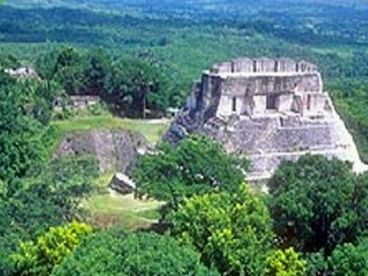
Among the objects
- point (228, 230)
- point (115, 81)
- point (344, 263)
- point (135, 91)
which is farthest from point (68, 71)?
point (344, 263)

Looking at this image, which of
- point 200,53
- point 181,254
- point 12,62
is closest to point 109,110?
point 12,62

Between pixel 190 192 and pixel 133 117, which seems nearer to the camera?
pixel 190 192

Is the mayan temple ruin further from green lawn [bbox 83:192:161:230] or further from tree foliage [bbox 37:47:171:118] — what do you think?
tree foliage [bbox 37:47:171:118]

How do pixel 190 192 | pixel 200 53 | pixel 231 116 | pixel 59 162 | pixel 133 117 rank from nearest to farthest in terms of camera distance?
pixel 190 192 < pixel 59 162 < pixel 231 116 < pixel 133 117 < pixel 200 53

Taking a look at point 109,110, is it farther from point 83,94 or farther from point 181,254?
point 181,254

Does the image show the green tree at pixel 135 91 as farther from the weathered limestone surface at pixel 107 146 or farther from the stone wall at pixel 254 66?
the stone wall at pixel 254 66

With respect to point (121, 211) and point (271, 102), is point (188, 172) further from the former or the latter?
point (271, 102)
